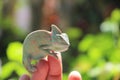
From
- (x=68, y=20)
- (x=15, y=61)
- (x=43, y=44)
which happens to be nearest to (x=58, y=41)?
(x=43, y=44)

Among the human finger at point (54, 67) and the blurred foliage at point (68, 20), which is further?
the blurred foliage at point (68, 20)

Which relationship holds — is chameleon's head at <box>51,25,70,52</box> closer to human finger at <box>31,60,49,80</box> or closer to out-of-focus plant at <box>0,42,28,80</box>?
human finger at <box>31,60,49,80</box>

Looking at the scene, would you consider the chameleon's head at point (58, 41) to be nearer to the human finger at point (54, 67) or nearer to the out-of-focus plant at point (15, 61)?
the human finger at point (54, 67)

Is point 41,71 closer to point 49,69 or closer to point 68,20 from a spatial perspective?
point 49,69

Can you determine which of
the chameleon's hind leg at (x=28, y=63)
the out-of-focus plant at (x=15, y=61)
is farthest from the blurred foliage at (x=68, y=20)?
the chameleon's hind leg at (x=28, y=63)

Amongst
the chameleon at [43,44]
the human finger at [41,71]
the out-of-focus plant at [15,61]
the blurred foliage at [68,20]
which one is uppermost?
the chameleon at [43,44]

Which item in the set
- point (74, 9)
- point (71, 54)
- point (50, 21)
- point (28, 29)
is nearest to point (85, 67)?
point (71, 54)

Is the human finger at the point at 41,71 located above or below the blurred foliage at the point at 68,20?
above

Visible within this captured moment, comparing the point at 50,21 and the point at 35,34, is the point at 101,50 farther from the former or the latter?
the point at 50,21
